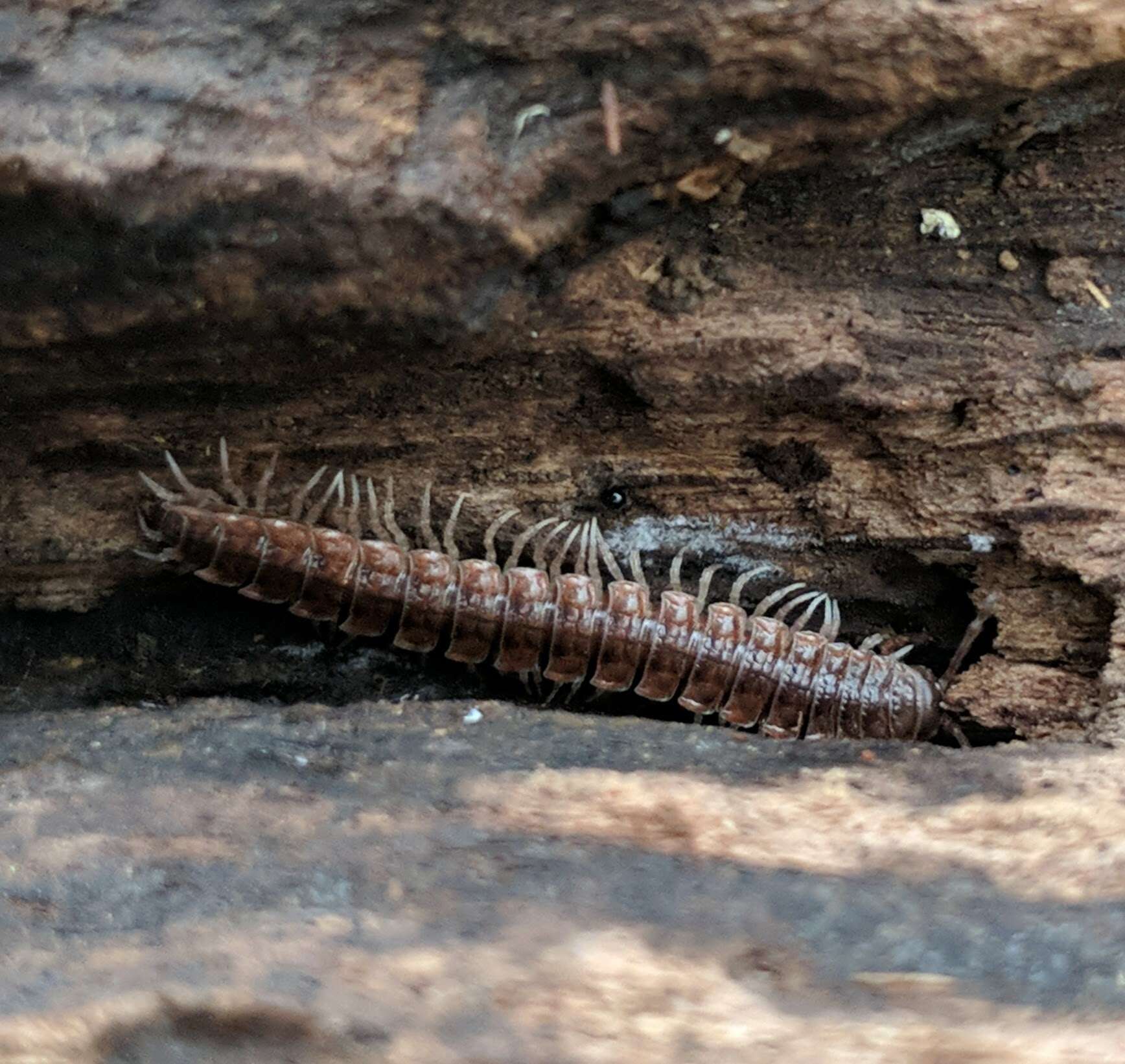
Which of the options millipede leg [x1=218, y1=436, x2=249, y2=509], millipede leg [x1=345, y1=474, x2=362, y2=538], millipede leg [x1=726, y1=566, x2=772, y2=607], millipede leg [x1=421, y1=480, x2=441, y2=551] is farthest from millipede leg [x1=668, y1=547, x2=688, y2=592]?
millipede leg [x1=218, y1=436, x2=249, y2=509]

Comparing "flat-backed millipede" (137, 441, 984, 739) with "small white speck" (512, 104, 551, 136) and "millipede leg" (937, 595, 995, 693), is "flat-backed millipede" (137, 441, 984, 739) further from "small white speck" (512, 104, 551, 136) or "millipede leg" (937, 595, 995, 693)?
Result: "small white speck" (512, 104, 551, 136)

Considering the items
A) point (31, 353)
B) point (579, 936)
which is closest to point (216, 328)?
point (31, 353)

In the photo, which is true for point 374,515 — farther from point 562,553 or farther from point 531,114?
point 531,114

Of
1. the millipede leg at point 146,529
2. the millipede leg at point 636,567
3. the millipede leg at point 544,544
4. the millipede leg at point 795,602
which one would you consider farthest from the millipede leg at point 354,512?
the millipede leg at point 795,602

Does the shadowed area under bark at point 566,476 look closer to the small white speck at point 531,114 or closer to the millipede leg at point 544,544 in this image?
the small white speck at point 531,114

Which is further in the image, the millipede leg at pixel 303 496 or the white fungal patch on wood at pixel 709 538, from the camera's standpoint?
the white fungal patch on wood at pixel 709 538

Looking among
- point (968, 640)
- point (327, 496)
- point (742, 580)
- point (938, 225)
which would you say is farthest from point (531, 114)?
point (968, 640)
